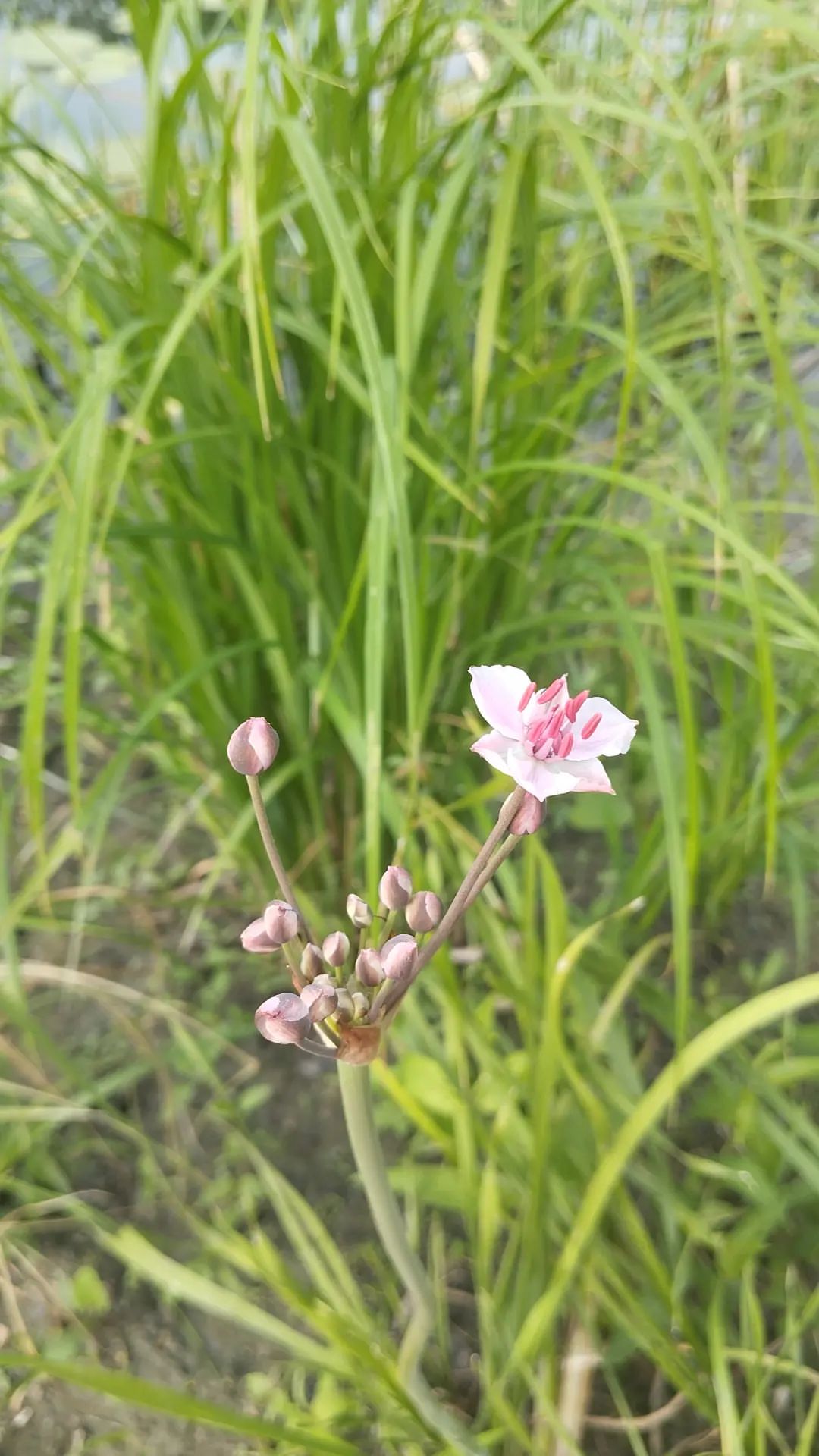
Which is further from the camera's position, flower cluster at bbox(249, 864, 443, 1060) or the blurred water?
the blurred water

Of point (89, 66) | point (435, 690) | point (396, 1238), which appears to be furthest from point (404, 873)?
point (89, 66)

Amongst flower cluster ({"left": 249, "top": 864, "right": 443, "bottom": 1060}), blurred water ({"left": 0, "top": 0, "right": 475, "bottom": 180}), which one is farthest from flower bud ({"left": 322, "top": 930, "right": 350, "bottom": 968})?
A: blurred water ({"left": 0, "top": 0, "right": 475, "bottom": 180})

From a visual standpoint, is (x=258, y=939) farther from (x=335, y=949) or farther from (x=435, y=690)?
(x=435, y=690)

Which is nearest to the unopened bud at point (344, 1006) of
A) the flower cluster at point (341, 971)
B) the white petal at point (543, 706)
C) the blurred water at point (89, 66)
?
the flower cluster at point (341, 971)

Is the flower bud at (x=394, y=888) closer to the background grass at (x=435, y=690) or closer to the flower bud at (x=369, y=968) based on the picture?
the flower bud at (x=369, y=968)

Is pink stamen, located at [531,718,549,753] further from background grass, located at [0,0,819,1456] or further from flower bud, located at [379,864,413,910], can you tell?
background grass, located at [0,0,819,1456]

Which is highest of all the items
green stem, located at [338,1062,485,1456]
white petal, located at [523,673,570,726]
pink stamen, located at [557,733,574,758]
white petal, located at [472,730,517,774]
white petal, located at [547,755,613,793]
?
white petal, located at [523,673,570,726]
